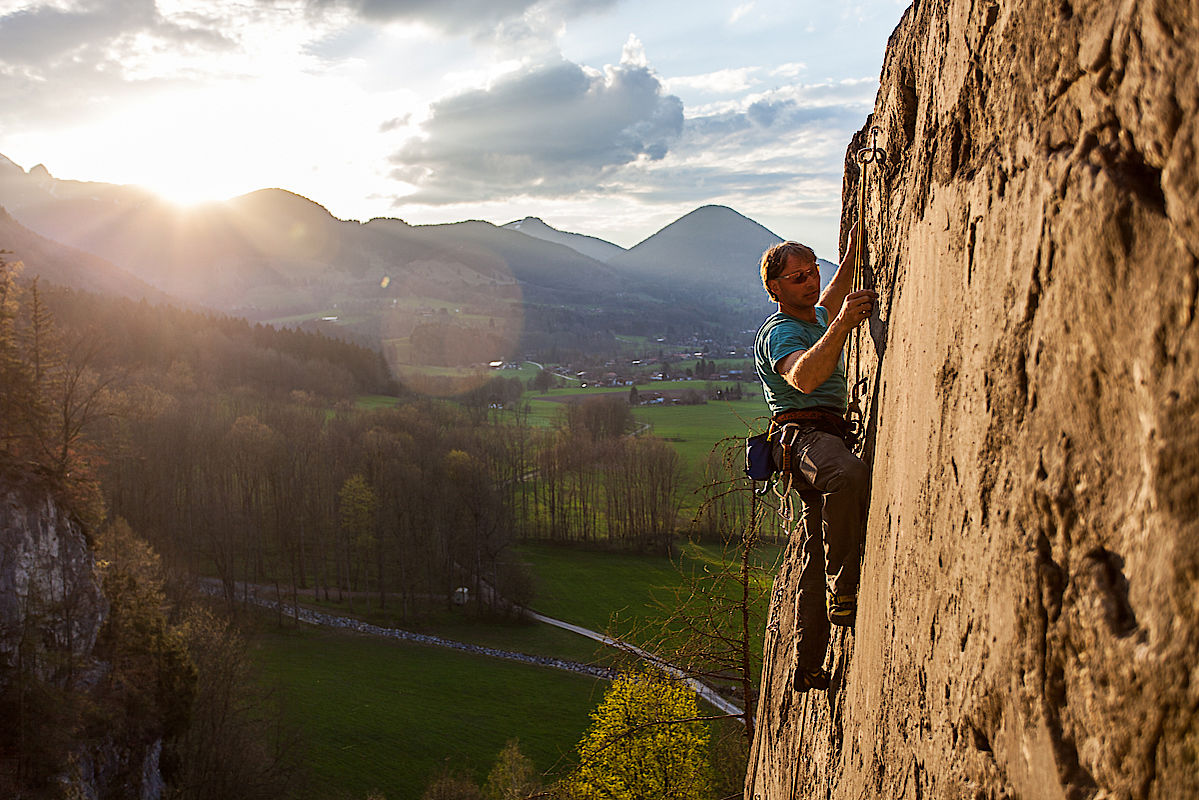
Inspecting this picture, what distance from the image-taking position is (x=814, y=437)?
4297 mm

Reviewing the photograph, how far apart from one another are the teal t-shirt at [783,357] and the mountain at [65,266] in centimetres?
11373

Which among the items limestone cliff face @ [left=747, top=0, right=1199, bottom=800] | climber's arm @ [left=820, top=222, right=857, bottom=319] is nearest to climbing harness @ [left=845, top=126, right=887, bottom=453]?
climber's arm @ [left=820, top=222, right=857, bottom=319]

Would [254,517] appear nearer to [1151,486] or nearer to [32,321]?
[32,321]

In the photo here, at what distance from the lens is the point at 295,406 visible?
70125mm

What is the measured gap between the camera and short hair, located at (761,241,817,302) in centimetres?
438

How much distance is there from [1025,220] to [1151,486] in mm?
995

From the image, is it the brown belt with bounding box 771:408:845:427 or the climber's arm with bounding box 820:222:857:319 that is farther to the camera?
the climber's arm with bounding box 820:222:857:319

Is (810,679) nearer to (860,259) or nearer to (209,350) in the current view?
(860,259)

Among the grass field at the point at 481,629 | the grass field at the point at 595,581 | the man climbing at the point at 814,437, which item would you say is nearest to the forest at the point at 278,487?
the grass field at the point at 481,629

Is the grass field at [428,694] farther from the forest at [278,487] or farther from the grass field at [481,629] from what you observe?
the forest at [278,487]

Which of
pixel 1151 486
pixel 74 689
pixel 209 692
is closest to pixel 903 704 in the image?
pixel 1151 486

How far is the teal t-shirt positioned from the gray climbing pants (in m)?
0.20

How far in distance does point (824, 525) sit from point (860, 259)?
1.65 m

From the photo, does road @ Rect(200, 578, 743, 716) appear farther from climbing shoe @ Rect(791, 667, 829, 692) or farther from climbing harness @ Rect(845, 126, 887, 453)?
climbing harness @ Rect(845, 126, 887, 453)
